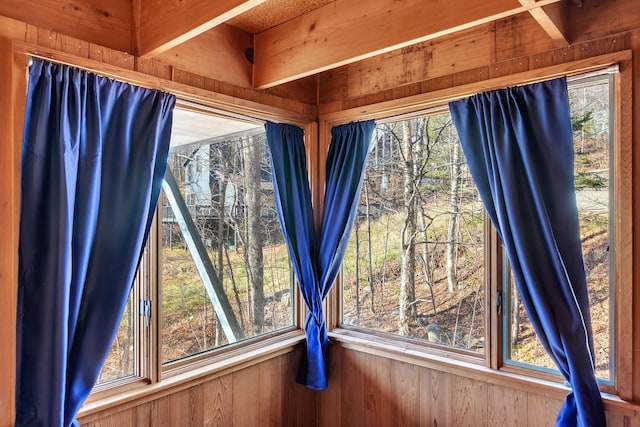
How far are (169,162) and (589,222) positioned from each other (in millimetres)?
2053

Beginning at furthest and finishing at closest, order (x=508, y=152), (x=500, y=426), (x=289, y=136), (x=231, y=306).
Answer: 1. (x=289, y=136)
2. (x=231, y=306)
3. (x=500, y=426)
4. (x=508, y=152)

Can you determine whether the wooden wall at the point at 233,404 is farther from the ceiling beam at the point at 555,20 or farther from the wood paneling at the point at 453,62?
the ceiling beam at the point at 555,20

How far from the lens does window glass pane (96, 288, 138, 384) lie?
182 cm

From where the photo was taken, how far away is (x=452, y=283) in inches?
87.5

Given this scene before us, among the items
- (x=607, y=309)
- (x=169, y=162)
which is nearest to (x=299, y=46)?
(x=169, y=162)

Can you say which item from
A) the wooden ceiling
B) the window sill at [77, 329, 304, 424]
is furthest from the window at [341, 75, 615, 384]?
the wooden ceiling

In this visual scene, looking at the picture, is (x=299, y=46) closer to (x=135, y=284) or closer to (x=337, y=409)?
(x=135, y=284)

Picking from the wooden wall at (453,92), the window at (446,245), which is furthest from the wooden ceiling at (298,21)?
the window at (446,245)

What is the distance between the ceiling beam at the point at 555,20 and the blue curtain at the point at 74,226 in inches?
66.9

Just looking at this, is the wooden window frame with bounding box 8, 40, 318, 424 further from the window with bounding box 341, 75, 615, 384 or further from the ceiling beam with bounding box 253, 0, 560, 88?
the window with bounding box 341, 75, 615, 384

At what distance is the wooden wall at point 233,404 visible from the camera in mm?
1828

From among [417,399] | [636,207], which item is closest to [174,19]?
[636,207]

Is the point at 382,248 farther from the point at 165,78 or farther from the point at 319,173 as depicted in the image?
the point at 165,78

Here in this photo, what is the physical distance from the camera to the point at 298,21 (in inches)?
85.7
